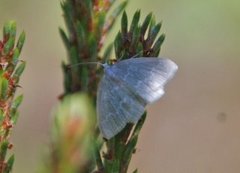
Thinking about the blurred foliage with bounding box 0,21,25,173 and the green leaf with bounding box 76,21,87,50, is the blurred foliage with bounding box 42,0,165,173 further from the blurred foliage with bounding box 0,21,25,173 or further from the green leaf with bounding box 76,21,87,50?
the blurred foliage with bounding box 0,21,25,173

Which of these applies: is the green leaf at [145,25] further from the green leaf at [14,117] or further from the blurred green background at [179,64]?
the blurred green background at [179,64]

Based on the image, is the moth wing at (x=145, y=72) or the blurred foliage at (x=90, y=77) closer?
the blurred foliage at (x=90, y=77)

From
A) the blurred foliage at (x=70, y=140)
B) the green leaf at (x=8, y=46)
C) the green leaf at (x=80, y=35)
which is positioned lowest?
the blurred foliage at (x=70, y=140)

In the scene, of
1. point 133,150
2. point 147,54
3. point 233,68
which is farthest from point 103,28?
point 233,68

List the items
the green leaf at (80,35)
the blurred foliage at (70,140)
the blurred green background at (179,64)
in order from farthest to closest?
the blurred green background at (179,64) < the green leaf at (80,35) < the blurred foliage at (70,140)

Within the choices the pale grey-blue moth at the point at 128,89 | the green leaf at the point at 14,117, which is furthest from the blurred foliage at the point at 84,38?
the green leaf at the point at 14,117

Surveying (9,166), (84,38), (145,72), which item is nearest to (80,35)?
(84,38)

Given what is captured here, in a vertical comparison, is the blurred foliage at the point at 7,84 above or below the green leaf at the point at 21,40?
below

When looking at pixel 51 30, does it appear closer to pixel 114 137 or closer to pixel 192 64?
pixel 192 64

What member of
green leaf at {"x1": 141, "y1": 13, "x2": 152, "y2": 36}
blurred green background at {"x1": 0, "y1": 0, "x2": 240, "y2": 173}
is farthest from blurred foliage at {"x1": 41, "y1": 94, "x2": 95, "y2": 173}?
blurred green background at {"x1": 0, "y1": 0, "x2": 240, "y2": 173}
